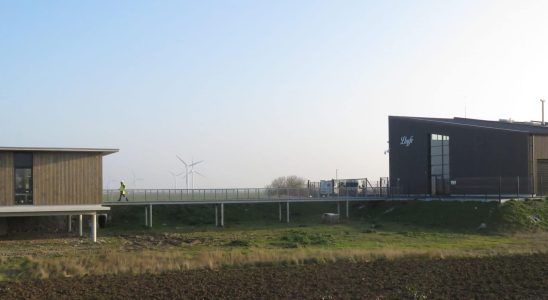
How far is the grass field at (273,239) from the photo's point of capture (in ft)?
79.7

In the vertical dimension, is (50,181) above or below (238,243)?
above

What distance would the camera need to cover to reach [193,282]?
18531 millimetres

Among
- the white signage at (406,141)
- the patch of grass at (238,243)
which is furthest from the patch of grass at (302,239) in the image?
the white signage at (406,141)

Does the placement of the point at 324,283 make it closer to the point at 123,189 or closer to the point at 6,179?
the point at 6,179

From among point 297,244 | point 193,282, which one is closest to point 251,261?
point 193,282

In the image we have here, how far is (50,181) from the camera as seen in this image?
1387 inches

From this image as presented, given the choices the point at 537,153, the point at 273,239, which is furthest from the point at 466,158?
the point at 273,239

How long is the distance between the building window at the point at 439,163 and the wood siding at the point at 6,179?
33.8 m

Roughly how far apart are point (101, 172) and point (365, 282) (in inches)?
882

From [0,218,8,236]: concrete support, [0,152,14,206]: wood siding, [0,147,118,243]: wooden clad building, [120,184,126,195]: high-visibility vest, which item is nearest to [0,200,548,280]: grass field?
[0,218,8,236]: concrete support

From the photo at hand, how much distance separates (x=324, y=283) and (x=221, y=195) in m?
31.0

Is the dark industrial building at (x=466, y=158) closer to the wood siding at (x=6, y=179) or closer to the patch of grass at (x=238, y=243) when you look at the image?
the patch of grass at (x=238, y=243)

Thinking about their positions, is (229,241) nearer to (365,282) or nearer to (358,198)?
(365,282)

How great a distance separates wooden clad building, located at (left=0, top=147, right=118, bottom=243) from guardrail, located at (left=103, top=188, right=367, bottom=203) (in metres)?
8.03
